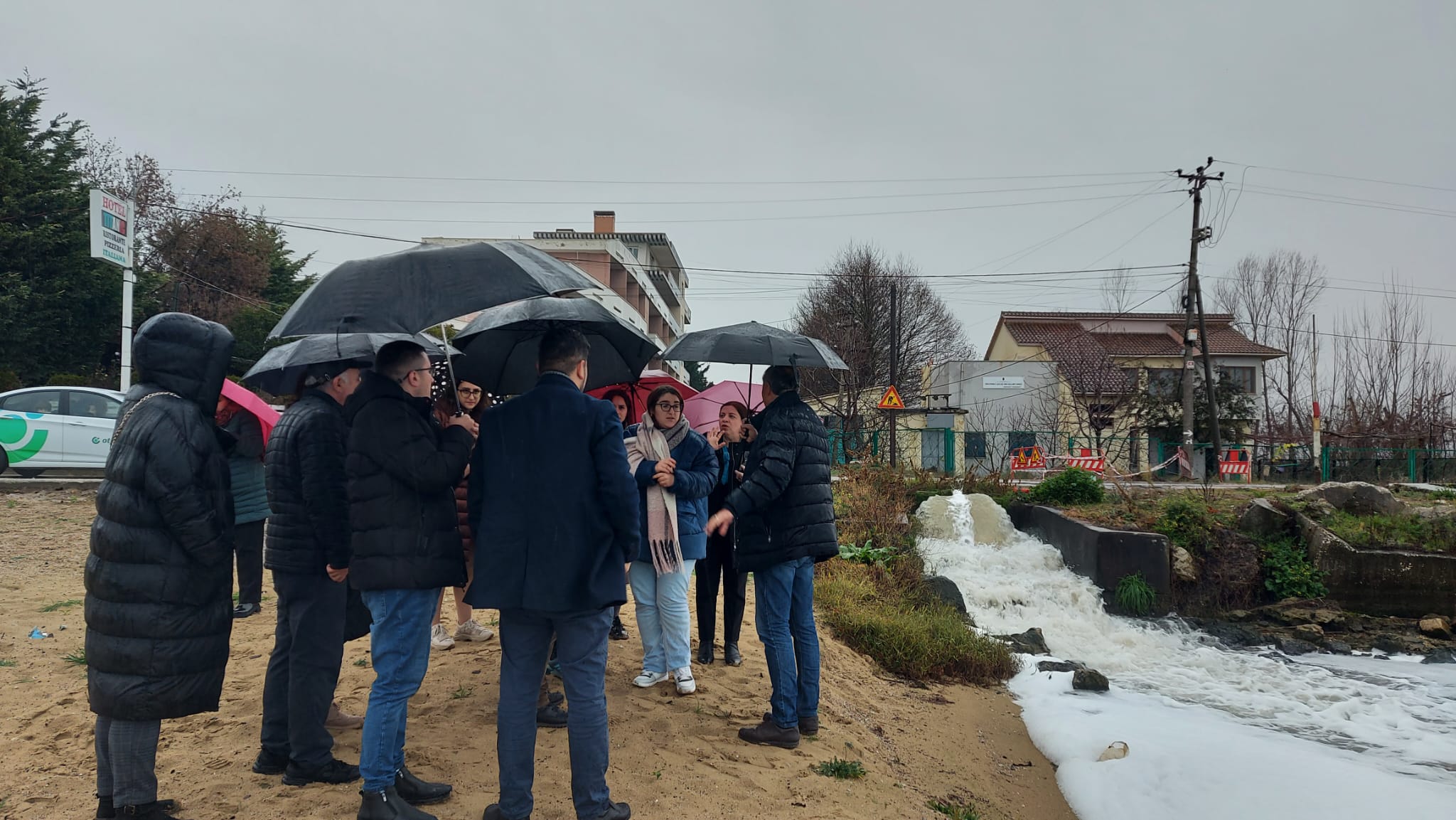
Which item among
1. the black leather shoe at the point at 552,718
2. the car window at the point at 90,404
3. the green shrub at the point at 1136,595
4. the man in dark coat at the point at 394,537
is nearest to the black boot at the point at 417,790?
the man in dark coat at the point at 394,537

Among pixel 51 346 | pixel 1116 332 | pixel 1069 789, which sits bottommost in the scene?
pixel 1069 789

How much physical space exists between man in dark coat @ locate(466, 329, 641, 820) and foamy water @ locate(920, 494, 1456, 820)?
410 cm

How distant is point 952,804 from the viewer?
5.07 meters

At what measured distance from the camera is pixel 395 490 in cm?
345

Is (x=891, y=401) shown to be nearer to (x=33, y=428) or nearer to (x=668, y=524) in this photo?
(x=668, y=524)

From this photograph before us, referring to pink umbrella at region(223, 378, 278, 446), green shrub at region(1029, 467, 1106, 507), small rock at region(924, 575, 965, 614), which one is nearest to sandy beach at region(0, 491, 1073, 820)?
pink umbrella at region(223, 378, 278, 446)

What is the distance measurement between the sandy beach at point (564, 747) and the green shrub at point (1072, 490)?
9.72 m

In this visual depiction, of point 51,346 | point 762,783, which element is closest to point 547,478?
point 762,783

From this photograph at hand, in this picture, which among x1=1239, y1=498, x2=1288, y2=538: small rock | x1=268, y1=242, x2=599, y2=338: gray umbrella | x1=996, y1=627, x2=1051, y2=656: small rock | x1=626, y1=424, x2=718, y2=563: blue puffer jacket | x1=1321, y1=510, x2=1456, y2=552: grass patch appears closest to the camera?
x1=268, y1=242, x2=599, y2=338: gray umbrella

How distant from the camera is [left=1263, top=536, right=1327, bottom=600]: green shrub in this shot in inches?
535

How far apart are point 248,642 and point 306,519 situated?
3.11 m

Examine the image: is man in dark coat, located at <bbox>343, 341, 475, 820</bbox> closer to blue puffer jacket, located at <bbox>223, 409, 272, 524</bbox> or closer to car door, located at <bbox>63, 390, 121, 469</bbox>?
blue puffer jacket, located at <bbox>223, 409, 272, 524</bbox>

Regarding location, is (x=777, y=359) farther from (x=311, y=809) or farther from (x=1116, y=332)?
(x=1116, y=332)

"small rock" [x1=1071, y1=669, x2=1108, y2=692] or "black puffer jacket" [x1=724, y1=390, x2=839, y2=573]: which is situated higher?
"black puffer jacket" [x1=724, y1=390, x2=839, y2=573]
